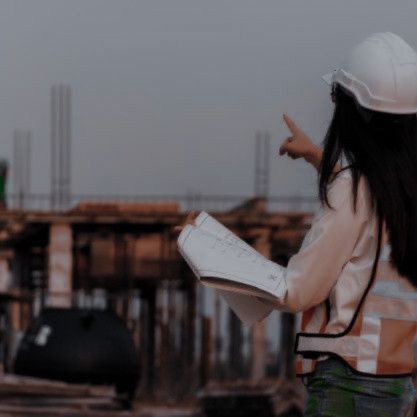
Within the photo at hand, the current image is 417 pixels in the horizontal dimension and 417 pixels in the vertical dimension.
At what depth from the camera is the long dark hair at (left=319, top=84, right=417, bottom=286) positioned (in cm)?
407

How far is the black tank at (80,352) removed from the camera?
32.6 metres

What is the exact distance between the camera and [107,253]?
139 feet

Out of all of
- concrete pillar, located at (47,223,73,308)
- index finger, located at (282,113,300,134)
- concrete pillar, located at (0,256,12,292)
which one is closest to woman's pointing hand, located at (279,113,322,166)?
index finger, located at (282,113,300,134)

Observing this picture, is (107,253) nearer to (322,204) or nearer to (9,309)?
(9,309)

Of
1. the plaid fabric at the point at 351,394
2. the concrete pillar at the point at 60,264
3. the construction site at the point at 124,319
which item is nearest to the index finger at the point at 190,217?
the plaid fabric at the point at 351,394

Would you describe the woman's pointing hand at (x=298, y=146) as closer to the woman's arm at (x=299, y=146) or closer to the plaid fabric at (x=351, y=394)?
the woman's arm at (x=299, y=146)

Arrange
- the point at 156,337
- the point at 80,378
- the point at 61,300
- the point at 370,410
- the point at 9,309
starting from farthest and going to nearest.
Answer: the point at 156,337 → the point at 9,309 → the point at 61,300 → the point at 80,378 → the point at 370,410

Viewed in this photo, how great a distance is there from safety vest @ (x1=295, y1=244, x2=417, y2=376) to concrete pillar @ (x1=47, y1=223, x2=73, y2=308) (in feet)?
116

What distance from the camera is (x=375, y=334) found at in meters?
4.05

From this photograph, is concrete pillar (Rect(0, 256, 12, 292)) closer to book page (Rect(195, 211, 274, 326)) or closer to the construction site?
the construction site

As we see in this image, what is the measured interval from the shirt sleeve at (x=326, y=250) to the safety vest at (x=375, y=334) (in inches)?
2.8

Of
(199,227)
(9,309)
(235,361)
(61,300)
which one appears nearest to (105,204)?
(61,300)

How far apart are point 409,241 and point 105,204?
3601cm

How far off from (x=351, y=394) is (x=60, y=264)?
35808mm
